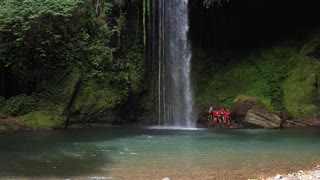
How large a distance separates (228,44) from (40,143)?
526 inches

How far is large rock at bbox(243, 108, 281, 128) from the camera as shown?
21125mm

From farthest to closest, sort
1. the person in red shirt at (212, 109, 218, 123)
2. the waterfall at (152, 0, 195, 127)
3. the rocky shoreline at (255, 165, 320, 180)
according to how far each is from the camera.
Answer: the waterfall at (152, 0, 195, 127)
the person in red shirt at (212, 109, 218, 123)
the rocky shoreline at (255, 165, 320, 180)

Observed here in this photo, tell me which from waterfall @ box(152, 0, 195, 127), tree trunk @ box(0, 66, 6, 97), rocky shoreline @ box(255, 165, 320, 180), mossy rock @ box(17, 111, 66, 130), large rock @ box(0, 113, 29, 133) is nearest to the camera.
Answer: rocky shoreline @ box(255, 165, 320, 180)

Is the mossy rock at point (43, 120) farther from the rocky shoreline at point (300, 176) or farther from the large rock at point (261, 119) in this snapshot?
the rocky shoreline at point (300, 176)

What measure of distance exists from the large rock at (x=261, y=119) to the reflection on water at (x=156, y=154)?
1931 millimetres

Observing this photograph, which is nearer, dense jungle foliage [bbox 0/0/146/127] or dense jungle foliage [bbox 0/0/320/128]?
dense jungle foliage [bbox 0/0/146/127]

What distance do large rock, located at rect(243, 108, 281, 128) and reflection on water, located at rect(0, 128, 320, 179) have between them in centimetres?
193

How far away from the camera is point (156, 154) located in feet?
43.5

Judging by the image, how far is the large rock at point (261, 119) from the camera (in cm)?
2112

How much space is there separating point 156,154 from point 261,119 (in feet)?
31.0

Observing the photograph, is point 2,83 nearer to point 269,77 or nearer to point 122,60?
point 122,60

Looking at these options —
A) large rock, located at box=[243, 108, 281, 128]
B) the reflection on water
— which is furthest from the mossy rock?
large rock, located at box=[243, 108, 281, 128]

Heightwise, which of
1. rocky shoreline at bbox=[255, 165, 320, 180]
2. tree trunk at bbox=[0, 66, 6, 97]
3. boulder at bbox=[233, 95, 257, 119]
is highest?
tree trunk at bbox=[0, 66, 6, 97]

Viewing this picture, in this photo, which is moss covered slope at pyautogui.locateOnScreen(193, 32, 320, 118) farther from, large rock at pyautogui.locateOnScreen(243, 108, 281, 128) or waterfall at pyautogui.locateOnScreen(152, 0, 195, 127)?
large rock at pyautogui.locateOnScreen(243, 108, 281, 128)
